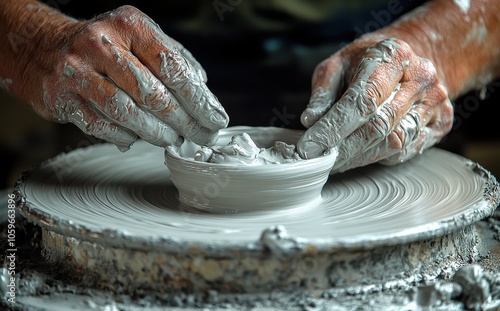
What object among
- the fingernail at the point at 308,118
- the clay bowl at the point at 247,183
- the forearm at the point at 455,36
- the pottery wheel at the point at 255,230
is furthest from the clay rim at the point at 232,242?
the forearm at the point at 455,36

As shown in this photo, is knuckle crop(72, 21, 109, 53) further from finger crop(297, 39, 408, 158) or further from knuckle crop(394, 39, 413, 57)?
knuckle crop(394, 39, 413, 57)

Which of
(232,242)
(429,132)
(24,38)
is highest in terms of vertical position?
(24,38)

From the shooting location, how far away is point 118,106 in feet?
4.71

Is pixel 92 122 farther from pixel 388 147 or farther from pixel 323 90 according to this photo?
pixel 388 147

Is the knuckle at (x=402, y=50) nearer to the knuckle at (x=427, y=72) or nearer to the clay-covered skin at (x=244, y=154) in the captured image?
the knuckle at (x=427, y=72)

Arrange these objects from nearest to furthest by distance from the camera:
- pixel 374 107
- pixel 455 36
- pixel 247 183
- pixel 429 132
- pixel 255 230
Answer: pixel 255 230 < pixel 247 183 < pixel 374 107 < pixel 429 132 < pixel 455 36

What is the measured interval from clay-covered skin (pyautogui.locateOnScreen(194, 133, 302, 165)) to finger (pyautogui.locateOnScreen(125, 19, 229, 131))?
6 cm

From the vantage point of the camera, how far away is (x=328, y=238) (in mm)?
1169

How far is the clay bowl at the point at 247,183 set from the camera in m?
1.36

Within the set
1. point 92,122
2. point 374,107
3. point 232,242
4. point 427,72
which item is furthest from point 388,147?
point 92,122

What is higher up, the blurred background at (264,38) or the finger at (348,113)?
the finger at (348,113)

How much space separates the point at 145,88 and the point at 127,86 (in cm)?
4

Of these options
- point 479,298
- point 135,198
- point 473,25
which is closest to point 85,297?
point 135,198

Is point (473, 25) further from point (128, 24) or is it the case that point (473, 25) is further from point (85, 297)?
point (85, 297)
